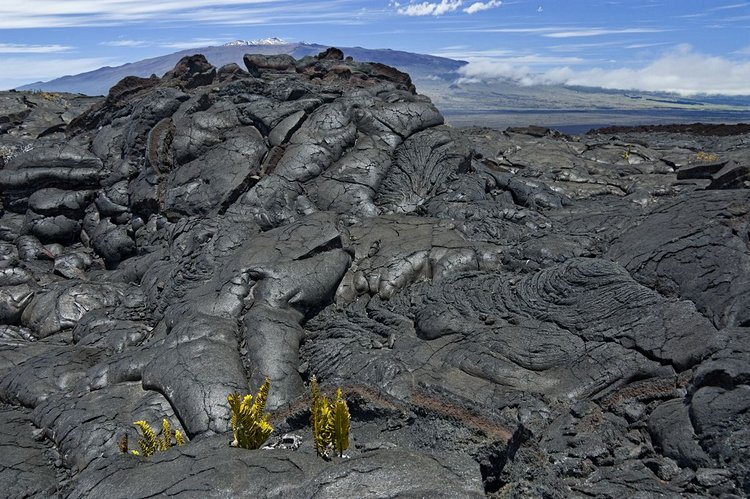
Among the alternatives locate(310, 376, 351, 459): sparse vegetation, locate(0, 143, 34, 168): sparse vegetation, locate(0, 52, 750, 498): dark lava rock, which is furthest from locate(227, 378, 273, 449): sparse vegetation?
locate(0, 143, 34, 168): sparse vegetation

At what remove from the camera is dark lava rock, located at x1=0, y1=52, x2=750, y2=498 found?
638 cm

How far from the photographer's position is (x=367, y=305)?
498 inches

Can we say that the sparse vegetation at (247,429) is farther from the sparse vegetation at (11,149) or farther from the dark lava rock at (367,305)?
the sparse vegetation at (11,149)

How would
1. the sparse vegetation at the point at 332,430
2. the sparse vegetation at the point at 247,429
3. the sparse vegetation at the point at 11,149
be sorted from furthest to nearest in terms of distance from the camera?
the sparse vegetation at the point at 11,149
the sparse vegetation at the point at 247,429
the sparse vegetation at the point at 332,430

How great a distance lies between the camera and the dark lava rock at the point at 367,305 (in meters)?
6.38

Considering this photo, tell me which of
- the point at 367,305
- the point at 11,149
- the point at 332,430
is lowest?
the point at 367,305

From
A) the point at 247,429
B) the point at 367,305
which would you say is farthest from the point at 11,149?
the point at 247,429

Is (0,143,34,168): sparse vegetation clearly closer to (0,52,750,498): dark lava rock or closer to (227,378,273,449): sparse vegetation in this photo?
(0,52,750,498): dark lava rock

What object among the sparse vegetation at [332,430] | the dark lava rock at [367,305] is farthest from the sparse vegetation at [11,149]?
the sparse vegetation at [332,430]

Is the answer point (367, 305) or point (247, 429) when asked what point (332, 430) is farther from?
point (367, 305)

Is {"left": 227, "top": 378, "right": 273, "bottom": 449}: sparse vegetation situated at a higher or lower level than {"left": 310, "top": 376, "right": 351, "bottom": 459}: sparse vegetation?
lower

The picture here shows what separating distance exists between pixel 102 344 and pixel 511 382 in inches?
326

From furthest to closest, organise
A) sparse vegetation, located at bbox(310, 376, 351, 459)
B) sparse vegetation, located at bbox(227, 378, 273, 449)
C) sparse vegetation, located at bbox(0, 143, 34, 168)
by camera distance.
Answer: sparse vegetation, located at bbox(0, 143, 34, 168), sparse vegetation, located at bbox(227, 378, 273, 449), sparse vegetation, located at bbox(310, 376, 351, 459)

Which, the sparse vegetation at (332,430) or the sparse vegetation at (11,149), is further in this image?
the sparse vegetation at (11,149)
